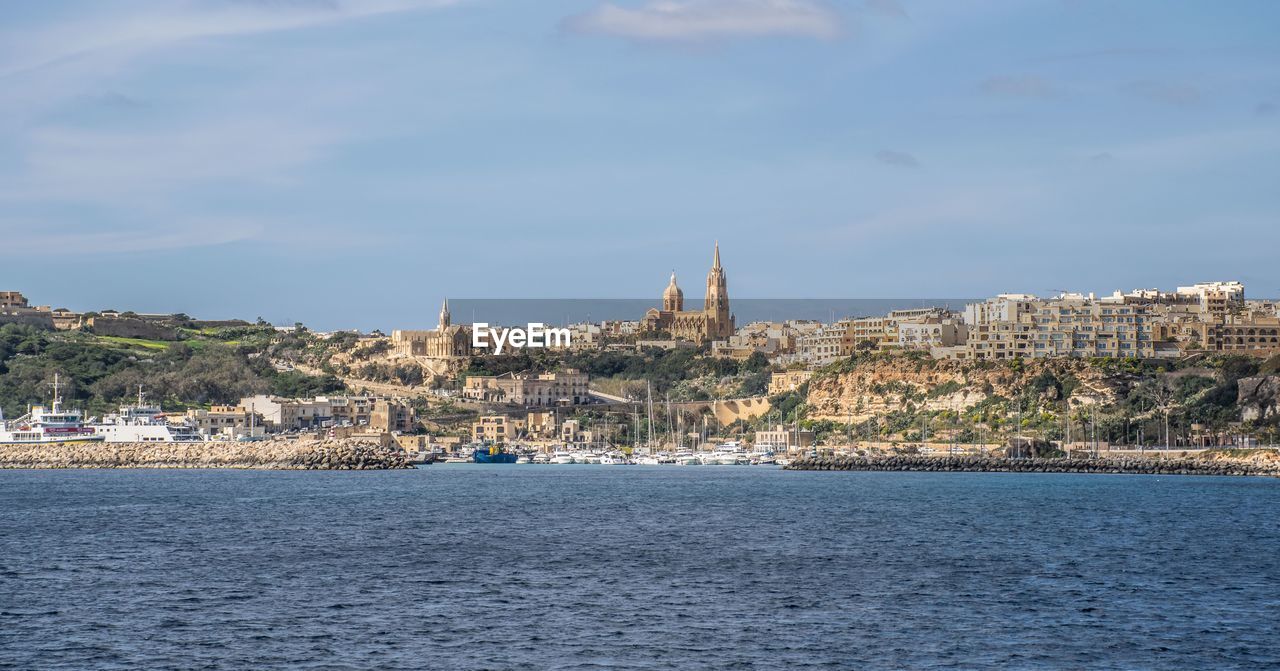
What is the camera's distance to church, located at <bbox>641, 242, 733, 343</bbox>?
191 metres

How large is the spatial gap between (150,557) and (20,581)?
197 inches

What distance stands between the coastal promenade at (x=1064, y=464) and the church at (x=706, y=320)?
302 ft

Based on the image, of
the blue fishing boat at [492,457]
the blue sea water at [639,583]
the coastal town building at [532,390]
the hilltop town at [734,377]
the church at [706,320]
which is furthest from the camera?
the church at [706,320]

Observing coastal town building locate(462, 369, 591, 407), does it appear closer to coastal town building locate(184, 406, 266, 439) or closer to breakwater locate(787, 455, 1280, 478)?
coastal town building locate(184, 406, 266, 439)

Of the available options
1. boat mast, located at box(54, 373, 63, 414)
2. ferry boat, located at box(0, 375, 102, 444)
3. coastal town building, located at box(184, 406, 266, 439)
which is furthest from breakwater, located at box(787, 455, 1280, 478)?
boat mast, located at box(54, 373, 63, 414)

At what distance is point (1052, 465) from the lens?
8988cm

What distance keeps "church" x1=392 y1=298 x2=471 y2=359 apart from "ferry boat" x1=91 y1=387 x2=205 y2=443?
58089 millimetres

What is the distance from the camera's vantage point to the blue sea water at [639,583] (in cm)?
2678

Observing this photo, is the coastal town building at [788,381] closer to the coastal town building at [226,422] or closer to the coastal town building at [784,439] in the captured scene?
the coastal town building at [784,439]

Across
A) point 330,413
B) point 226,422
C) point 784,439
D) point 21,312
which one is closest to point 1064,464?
point 784,439

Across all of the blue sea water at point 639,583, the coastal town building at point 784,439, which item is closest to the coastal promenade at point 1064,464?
the coastal town building at point 784,439

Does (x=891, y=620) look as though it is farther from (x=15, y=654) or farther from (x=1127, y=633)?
(x=15, y=654)

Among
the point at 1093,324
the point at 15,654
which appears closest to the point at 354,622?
the point at 15,654

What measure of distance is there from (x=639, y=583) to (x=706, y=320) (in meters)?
158
